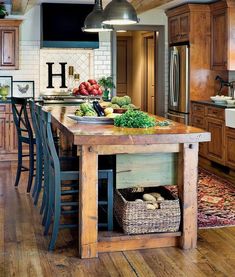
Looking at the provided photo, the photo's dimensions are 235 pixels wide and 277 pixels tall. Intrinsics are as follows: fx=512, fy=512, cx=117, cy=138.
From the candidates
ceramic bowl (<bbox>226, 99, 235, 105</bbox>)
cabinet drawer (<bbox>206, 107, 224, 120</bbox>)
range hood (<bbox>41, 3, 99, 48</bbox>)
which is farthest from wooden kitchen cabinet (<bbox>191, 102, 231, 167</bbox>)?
range hood (<bbox>41, 3, 99, 48</bbox>)

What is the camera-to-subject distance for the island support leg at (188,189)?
3.87m

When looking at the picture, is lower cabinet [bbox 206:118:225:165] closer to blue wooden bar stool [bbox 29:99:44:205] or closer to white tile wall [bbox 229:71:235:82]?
white tile wall [bbox 229:71:235:82]

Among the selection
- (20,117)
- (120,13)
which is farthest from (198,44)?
(120,13)

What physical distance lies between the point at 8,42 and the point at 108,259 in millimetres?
5242

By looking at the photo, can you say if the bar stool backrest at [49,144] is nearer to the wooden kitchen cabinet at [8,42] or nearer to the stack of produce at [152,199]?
the stack of produce at [152,199]

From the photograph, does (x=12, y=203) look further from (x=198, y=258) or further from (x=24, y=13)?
(x=24, y=13)

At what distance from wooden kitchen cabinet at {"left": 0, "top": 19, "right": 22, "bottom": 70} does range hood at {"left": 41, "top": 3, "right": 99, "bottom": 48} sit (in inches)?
16.7

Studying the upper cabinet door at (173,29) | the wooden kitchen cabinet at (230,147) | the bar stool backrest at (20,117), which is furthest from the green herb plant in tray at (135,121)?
A: the upper cabinet door at (173,29)

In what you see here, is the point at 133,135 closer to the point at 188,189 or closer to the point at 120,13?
the point at 188,189

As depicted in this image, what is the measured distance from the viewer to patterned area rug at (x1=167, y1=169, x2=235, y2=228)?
4.68 metres

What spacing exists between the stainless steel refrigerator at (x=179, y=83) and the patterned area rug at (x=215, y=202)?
157 centimetres

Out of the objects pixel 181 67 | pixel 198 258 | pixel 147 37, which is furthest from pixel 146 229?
pixel 147 37

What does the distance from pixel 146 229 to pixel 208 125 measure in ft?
12.1

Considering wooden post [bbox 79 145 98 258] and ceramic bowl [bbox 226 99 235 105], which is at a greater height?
ceramic bowl [bbox 226 99 235 105]
